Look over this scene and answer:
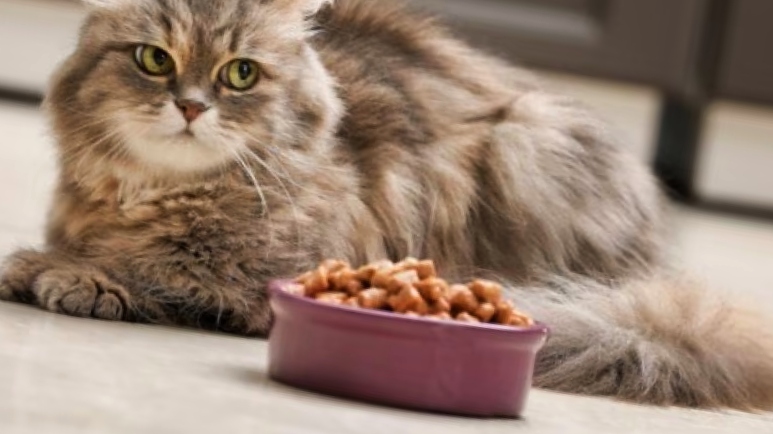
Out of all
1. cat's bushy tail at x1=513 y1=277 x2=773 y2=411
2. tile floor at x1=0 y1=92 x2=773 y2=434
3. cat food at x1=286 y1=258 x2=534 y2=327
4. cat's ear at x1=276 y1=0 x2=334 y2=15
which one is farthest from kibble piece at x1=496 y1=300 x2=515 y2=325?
cat's ear at x1=276 y1=0 x2=334 y2=15

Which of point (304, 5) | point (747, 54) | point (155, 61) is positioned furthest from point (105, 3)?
point (747, 54)

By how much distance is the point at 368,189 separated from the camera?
224 centimetres

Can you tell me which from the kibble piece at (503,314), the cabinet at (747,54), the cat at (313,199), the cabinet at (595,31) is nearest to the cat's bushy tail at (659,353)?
the cat at (313,199)

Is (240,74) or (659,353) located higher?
(240,74)

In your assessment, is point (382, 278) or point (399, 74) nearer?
point (382, 278)

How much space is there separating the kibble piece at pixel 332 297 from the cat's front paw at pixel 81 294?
0.41 meters

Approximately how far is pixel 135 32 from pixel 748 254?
2278 mm

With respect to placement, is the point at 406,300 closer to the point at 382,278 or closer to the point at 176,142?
the point at 382,278

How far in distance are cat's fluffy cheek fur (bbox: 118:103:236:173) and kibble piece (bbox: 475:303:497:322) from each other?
514 mm

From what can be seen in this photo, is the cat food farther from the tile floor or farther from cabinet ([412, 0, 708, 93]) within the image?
cabinet ([412, 0, 708, 93])

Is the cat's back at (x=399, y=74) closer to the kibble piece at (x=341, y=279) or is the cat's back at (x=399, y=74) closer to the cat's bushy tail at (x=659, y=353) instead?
the cat's bushy tail at (x=659, y=353)

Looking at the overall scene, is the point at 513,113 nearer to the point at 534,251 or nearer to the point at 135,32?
the point at 534,251

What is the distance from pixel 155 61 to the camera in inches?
77.9

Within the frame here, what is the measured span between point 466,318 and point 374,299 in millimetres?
96
